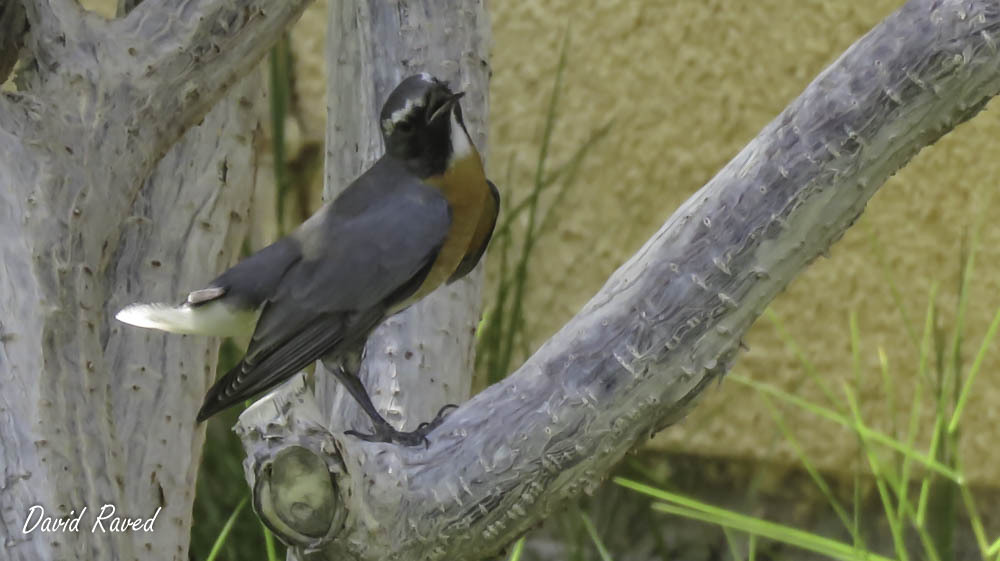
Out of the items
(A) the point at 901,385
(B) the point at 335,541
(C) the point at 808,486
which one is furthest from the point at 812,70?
(B) the point at 335,541

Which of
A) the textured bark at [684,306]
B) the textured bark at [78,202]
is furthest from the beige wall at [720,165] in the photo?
the textured bark at [78,202]

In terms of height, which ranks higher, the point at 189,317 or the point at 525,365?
the point at 189,317

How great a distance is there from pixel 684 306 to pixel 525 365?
0.14 m

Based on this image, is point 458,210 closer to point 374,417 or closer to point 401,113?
Answer: point 401,113

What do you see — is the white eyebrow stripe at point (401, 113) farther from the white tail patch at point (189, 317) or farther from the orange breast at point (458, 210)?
the white tail patch at point (189, 317)

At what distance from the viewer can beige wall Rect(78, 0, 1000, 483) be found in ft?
7.11

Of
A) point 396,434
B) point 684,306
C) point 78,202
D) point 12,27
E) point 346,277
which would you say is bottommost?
point 684,306

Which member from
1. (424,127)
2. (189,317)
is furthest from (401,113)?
(189,317)

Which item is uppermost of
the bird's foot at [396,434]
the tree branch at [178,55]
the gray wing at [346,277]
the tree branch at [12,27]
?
the tree branch at [12,27]

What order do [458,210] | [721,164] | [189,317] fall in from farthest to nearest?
[721,164]
[458,210]
[189,317]

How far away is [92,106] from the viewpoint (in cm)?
112

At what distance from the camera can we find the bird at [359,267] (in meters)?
1.20

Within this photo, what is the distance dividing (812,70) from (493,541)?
133 centimetres

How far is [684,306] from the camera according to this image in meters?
1.08
